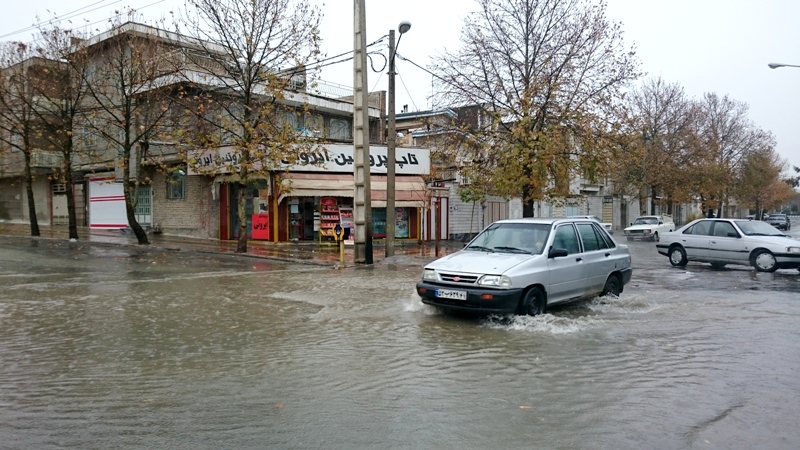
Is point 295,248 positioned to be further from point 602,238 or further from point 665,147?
point 665,147

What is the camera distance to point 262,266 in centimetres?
1745

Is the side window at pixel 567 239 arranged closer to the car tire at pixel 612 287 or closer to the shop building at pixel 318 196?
the car tire at pixel 612 287

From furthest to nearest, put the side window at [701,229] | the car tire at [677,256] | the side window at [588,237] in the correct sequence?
the car tire at [677,256] < the side window at [701,229] < the side window at [588,237]

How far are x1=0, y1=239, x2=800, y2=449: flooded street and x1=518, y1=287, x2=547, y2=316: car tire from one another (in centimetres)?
15

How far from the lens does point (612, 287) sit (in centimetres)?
1059

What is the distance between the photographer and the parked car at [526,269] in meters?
8.20

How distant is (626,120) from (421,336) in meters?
15.0

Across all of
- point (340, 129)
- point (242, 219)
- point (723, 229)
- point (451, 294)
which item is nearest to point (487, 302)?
point (451, 294)

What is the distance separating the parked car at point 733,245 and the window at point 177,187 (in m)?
20.9

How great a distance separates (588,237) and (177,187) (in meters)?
23.1

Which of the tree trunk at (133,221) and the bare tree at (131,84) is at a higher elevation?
the bare tree at (131,84)

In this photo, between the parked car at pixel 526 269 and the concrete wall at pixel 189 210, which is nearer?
the parked car at pixel 526 269

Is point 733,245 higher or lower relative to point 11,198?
lower

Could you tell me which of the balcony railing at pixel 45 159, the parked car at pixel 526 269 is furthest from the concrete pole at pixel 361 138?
the balcony railing at pixel 45 159
